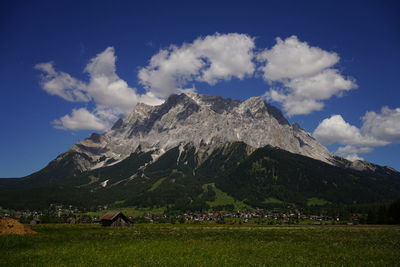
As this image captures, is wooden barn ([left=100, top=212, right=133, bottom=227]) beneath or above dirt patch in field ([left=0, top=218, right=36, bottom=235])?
beneath

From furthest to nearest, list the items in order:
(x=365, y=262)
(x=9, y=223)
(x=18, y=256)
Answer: (x=9, y=223) < (x=18, y=256) < (x=365, y=262)

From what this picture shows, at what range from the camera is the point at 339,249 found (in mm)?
38656

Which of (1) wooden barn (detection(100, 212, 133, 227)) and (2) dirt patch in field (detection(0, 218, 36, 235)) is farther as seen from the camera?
(1) wooden barn (detection(100, 212, 133, 227))

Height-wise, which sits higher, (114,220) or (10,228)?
(10,228)

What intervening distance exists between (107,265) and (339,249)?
27979 mm

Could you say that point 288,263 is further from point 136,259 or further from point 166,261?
point 136,259

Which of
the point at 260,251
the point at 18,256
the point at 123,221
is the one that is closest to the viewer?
the point at 18,256

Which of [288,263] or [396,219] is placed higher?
[288,263]

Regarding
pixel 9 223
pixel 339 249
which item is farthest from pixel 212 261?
pixel 9 223

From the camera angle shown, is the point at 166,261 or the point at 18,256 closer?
the point at 166,261

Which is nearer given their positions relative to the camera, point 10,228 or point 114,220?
point 10,228

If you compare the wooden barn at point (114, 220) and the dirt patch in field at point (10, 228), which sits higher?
the dirt patch in field at point (10, 228)

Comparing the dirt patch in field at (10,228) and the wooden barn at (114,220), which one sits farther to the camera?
the wooden barn at (114,220)

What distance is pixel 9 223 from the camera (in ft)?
194
